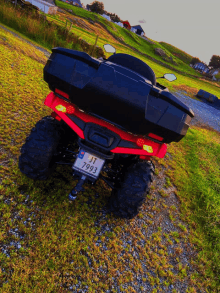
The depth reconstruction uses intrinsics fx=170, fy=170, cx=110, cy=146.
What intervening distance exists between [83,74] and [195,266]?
2776mm

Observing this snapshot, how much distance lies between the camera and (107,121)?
1814mm

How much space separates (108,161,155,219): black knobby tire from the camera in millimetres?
2068

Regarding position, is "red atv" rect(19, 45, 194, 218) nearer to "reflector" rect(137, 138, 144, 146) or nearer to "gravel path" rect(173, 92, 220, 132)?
"reflector" rect(137, 138, 144, 146)

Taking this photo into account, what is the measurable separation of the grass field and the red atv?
11.9 inches

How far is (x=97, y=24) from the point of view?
41562 millimetres

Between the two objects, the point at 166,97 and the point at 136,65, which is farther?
the point at 136,65

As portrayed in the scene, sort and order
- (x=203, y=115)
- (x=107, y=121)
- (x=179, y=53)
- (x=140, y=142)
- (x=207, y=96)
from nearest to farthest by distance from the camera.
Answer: (x=107, y=121), (x=140, y=142), (x=203, y=115), (x=207, y=96), (x=179, y=53)

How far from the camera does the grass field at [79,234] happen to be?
164cm

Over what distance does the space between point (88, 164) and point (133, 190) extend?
0.63 meters

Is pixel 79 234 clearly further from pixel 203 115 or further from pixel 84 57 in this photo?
pixel 203 115

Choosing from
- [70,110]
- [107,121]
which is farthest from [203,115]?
[70,110]

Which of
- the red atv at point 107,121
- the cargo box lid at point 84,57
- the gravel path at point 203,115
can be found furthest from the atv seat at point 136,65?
the gravel path at point 203,115

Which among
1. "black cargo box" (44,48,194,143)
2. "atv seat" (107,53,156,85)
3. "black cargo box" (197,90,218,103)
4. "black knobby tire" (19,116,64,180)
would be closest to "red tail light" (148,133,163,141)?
"black cargo box" (44,48,194,143)

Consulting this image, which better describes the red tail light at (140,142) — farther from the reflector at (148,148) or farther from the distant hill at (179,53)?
the distant hill at (179,53)
